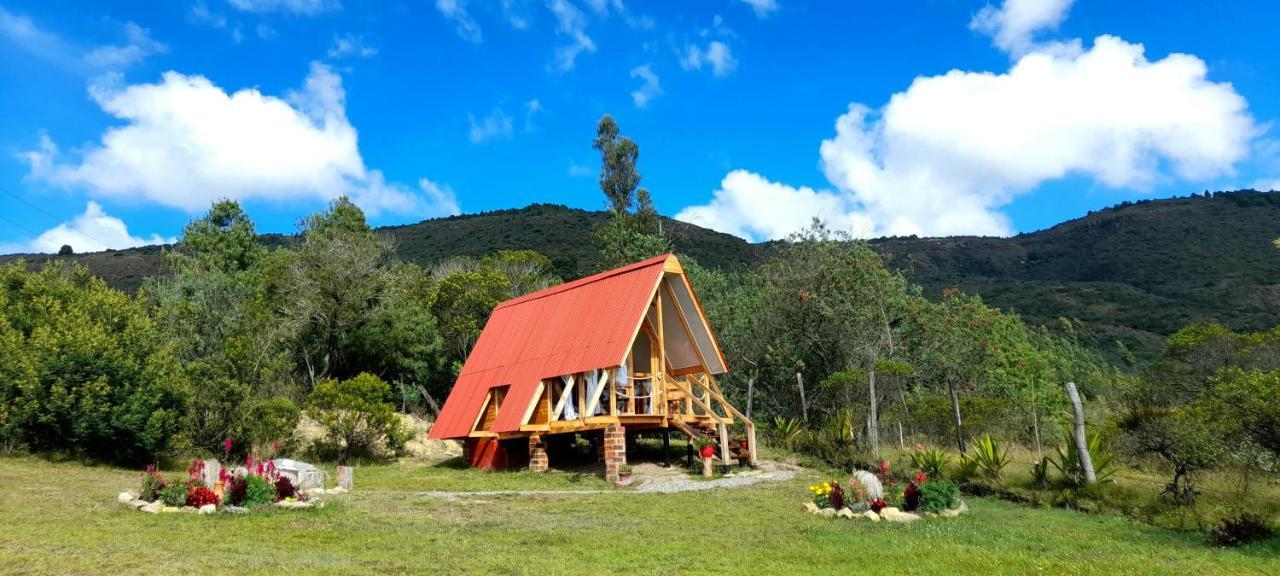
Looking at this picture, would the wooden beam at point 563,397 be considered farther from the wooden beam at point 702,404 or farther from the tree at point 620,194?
the tree at point 620,194

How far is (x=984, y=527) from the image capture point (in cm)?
1216

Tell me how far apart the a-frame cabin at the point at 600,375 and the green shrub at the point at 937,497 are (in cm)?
733

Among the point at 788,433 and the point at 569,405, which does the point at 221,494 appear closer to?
the point at 569,405

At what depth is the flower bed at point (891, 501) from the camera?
13.4 m

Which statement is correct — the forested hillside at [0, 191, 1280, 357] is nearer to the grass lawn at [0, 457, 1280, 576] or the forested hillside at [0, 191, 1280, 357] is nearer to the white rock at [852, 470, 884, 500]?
the white rock at [852, 470, 884, 500]

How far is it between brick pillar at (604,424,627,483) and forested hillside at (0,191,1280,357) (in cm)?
2679

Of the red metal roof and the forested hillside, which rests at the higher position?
the forested hillside

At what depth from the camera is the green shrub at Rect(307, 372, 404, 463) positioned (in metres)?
25.4

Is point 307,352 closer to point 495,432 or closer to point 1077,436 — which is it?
point 495,432

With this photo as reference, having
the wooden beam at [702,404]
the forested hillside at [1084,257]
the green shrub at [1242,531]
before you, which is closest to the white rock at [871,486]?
the green shrub at [1242,531]

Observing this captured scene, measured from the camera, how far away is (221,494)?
503 inches

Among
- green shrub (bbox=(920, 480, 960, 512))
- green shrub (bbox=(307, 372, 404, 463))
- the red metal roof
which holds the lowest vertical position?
green shrub (bbox=(920, 480, 960, 512))

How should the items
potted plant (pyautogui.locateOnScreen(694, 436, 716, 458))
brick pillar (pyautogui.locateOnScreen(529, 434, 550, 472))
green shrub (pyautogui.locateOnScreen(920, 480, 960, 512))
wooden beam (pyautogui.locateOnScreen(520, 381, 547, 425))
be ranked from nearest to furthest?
1. green shrub (pyautogui.locateOnScreen(920, 480, 960, 512))
2. potted plant (pyautogui.locateOnScreen(694, 436, 716, 458))
3. wooden beam (pyautogui.locateOnScreen(520, 381, 547, 425))
4. brick pillar (pyautogui.locateOnScreen(529, 434, 550, 472))

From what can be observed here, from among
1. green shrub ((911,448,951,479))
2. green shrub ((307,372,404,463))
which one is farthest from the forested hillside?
green shrub ((911,448,951,479))
